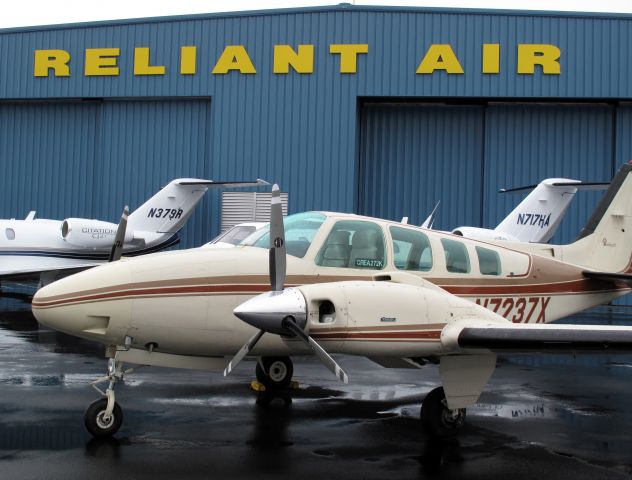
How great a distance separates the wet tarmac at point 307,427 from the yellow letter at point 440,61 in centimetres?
1547

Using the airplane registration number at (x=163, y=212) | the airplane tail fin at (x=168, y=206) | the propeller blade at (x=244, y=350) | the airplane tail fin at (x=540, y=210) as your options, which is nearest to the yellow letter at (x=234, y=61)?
the airplane tail fin at (x=168, y=206)

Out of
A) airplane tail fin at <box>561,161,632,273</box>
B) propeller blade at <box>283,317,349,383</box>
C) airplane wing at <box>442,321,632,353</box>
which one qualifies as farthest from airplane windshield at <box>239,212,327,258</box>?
airplane tail fin at <box>561,161,632,273</box>

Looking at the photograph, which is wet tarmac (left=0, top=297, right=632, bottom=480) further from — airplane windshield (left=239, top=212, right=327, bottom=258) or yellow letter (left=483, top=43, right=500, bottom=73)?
yellow letter (left=483, top=43, right=500, bottom=73)

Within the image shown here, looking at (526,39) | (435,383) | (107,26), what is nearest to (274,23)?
(107,26)

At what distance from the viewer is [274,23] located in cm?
2698

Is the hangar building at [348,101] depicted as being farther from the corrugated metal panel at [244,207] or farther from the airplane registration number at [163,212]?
the airplane registration number at [163,212]

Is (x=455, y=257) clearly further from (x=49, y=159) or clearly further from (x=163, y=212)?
(x=49, y=159)

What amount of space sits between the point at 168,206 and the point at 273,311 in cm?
1946

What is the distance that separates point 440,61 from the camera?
2591 centimetres

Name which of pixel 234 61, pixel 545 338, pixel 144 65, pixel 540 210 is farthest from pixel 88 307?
pixel 144 65

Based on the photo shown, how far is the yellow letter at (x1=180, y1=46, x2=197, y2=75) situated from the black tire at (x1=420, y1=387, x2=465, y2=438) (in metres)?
21.5

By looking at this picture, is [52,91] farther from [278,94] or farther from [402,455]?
[402,455]

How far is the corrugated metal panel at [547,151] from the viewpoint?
26.3 metres

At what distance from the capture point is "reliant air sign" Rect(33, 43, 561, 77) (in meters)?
25.6
